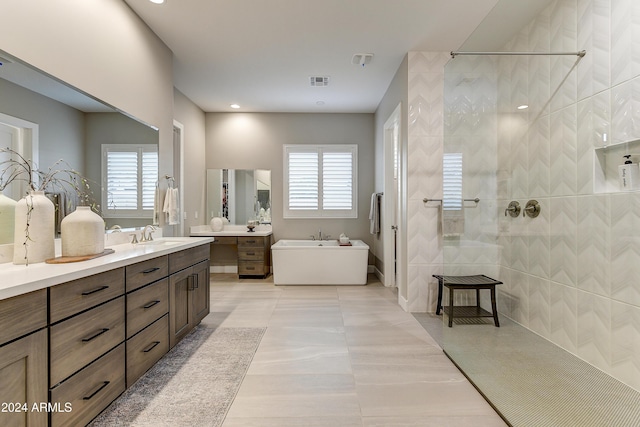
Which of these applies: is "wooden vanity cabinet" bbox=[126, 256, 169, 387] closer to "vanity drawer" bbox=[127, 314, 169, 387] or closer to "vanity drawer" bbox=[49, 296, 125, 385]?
"vanity drawer" bbox=[127, 314, 169, 387]

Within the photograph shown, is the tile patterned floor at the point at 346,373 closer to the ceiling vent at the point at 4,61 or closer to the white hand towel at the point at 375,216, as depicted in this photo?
the white hand towel at the point at 375,216

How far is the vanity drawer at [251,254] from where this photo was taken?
16.6ft

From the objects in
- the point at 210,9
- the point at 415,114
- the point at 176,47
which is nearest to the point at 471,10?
the point at 415,114

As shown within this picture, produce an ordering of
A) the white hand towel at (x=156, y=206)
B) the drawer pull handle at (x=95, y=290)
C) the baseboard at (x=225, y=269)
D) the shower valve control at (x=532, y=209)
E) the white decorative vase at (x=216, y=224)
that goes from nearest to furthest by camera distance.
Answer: the drawer pull handle at (x=95, y=290), the shower valve control at (x=532, y=209), the white hand towel at (x=156, y=206), the white decorative vase at (x=216, y=224), the baseboard at (x=225, y=269)

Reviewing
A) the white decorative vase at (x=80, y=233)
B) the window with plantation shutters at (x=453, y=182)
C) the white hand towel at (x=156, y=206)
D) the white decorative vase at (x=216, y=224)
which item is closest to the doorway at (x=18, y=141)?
the white decorative vase at (x=80, y=233)

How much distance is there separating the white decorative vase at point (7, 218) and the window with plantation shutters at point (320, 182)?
4042 mm

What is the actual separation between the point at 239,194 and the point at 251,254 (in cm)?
118

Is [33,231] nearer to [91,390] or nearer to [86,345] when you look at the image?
[86,345]

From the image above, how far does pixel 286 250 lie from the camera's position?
182 inches

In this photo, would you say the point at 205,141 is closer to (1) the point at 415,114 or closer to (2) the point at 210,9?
(2) the point at 210,9

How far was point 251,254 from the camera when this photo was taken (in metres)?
5.05

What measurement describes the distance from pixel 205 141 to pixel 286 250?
8.40 feet

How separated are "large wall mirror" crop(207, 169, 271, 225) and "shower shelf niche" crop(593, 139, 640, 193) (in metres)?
4.45

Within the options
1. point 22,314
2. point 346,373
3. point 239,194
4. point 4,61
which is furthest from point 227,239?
point 22,314
